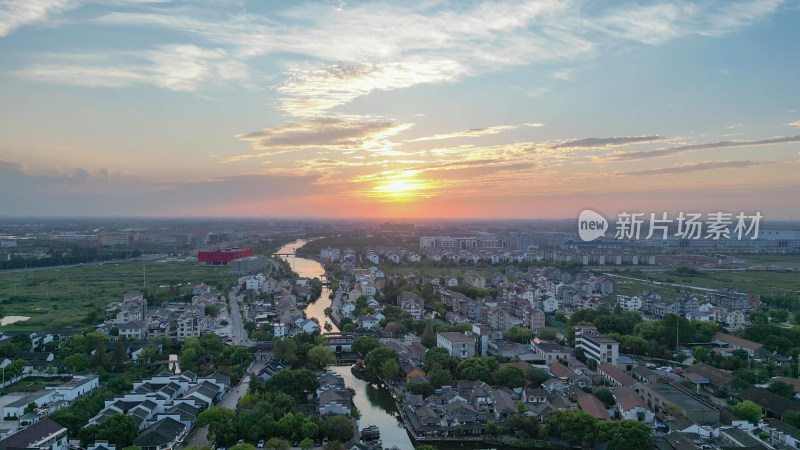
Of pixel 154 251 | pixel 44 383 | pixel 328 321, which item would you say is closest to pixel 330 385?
pixel 44 383

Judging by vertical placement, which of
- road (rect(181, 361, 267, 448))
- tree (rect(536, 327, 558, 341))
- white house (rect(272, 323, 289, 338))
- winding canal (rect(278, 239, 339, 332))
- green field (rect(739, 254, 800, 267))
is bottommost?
winding canal (rect(278, 239, 339, 332))

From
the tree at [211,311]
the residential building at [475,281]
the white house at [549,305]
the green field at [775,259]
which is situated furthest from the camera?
the green field at [775,259]

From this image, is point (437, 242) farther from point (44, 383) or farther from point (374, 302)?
point (44, 383)

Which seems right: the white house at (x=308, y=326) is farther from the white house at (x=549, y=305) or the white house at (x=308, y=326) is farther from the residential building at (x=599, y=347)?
the white house at (x=549, y=305)

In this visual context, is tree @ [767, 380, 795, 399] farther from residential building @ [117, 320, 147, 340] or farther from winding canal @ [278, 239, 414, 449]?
residential building @ [117, 320, 147, 340]

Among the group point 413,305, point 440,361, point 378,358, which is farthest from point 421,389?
point 413,305

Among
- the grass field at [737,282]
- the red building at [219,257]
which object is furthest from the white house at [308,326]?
the red building at [219,257]

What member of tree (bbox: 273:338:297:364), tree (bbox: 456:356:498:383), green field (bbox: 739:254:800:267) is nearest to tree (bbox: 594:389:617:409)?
tree (bbox: 456:356:498:383)
